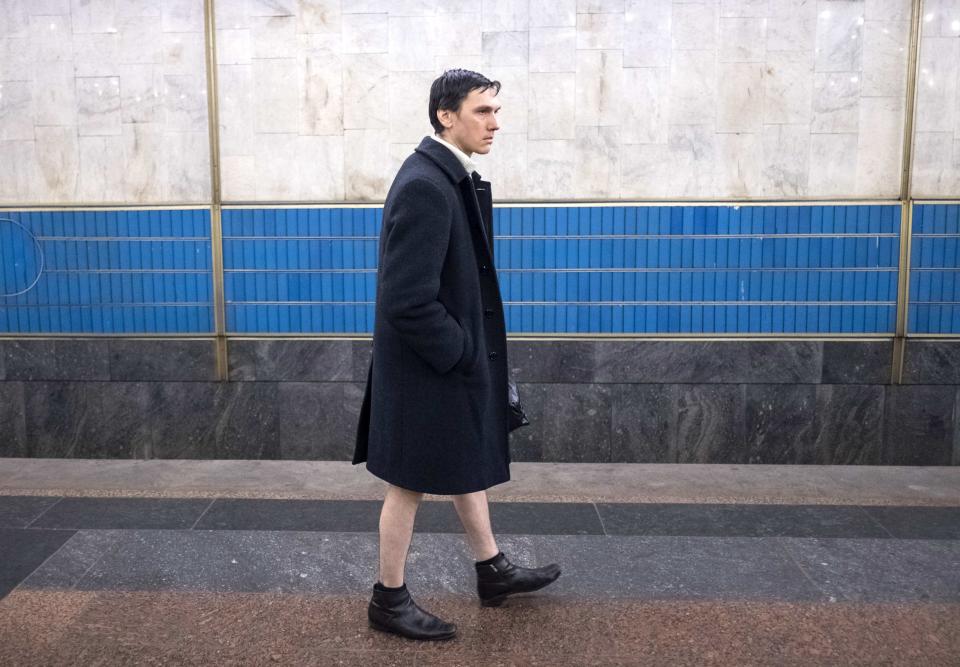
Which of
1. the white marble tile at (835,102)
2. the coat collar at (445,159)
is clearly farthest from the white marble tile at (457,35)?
the coat collar at (445,159)

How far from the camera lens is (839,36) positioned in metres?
5.30

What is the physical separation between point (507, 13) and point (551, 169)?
3.16 feet

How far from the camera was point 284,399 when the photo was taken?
18.7ft

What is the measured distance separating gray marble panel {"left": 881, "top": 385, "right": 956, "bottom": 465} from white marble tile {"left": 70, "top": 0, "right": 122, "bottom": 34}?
5.35 m

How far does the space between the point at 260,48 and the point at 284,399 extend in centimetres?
219

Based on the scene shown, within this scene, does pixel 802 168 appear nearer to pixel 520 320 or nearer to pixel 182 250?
pixel 520 320

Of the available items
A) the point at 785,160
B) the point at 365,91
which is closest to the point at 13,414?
the point at 365,91

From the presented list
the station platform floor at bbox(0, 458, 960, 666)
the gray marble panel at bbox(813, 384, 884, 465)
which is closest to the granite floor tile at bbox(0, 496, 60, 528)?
the station platform floor at bbox(0, 458, 960, 666)

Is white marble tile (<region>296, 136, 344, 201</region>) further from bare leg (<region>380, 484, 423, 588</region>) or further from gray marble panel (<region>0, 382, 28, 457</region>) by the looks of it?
bare leg (<region>380, 484, 423, 588</region>)

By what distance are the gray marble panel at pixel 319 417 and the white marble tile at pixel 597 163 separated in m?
1.90

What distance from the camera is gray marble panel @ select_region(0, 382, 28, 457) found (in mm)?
5742

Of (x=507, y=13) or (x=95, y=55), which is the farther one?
(x=95, y=55)

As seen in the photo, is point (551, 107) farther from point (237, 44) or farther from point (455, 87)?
point (455, 87)

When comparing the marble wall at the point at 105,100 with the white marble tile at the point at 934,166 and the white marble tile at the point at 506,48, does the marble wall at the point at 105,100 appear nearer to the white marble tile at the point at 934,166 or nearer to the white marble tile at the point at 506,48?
the white marble tile at the point at 506,48
